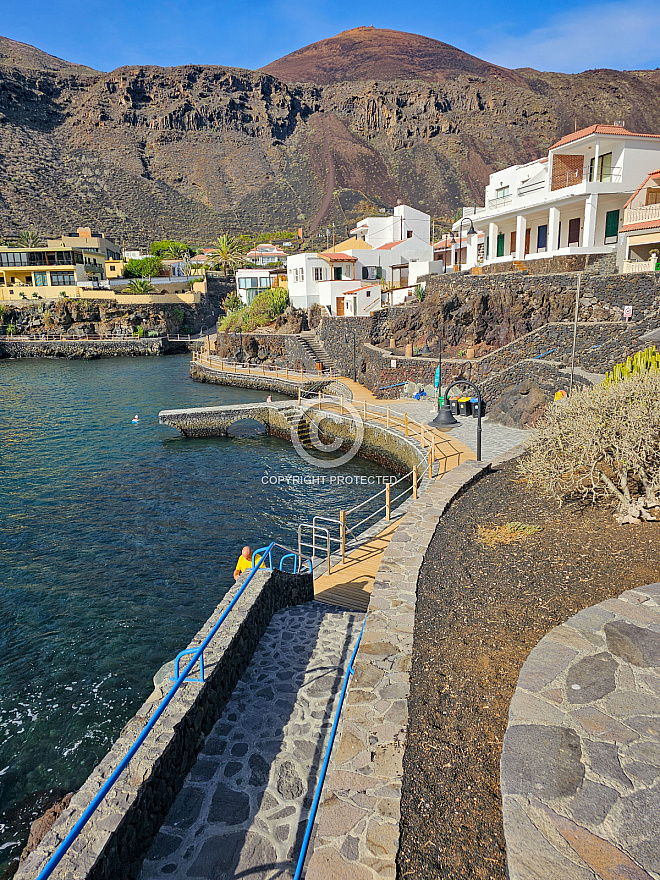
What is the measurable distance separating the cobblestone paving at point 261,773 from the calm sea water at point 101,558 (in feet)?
11.2

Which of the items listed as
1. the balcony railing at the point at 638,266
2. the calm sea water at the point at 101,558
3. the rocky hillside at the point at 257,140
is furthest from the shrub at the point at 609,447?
the rocky hillside at the point at 257,140

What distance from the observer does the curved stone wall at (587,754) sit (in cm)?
329

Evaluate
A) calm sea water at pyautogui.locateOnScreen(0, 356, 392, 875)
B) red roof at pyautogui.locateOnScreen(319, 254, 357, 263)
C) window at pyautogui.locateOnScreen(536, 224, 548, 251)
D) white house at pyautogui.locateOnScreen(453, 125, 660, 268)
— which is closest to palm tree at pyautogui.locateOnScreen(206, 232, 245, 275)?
red roof at pyautogui.locateOnScreen(319, 254, 357, 263)

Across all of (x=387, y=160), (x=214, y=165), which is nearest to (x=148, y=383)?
(x=214, y=165)

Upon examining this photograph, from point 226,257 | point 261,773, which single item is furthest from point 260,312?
point 261,773

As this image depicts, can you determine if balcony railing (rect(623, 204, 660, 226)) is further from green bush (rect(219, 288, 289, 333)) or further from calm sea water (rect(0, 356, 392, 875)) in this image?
green bush (rect(219, 288, 289, 333))

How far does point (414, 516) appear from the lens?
10562 millimetres

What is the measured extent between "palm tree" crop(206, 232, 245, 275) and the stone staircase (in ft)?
151

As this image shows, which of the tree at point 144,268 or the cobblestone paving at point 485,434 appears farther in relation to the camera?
the tree at point 144,268

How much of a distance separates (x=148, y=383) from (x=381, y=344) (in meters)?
22.7

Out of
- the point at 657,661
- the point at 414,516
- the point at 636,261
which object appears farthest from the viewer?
the point at 636,261

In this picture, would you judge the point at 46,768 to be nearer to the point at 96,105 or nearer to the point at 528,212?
the point at 528,212

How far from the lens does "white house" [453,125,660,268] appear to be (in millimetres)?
27062

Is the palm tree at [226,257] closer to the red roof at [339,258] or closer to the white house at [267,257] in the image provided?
the white house at [267,257]
